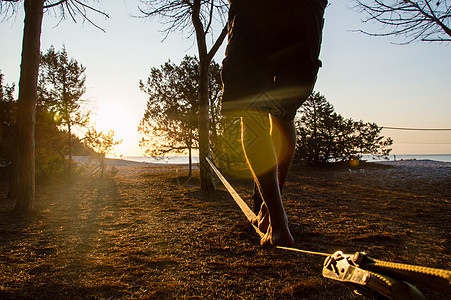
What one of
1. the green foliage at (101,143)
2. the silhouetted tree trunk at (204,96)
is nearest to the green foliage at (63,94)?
the green foliage at (101,143)

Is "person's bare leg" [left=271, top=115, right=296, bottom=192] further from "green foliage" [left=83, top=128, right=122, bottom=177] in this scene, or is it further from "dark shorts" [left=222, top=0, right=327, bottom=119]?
"green foliage" [left=83, top=128, right=122, bottom=177]

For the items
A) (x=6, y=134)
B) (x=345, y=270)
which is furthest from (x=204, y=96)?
(x=6, y=134)

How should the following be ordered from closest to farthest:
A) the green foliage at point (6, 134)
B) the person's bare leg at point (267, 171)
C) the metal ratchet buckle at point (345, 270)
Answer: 1. the metal ratchet buckle at point (345, 270)
2. the person's bare leg at point (267, 171)
3. the green foliage at point (6, 134)

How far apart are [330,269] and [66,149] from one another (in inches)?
411

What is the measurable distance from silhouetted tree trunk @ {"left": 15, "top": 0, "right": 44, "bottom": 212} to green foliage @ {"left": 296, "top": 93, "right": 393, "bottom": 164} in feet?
26.6

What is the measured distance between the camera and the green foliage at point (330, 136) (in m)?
9.69

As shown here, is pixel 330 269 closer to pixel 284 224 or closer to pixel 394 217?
pixel 284 224

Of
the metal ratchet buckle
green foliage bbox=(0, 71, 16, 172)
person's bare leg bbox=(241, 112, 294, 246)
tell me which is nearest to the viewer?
the metal ratchet buckle

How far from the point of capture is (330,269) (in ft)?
2.00

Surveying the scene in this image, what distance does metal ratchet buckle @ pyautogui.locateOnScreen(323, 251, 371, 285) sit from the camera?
1.60 feet

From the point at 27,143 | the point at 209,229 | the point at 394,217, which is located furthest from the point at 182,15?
the point at 394,217

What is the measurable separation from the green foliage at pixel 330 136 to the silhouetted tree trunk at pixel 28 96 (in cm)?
811

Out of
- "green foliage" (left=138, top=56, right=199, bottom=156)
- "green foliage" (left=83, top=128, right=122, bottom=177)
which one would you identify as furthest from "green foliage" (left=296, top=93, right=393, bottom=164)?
"green foliage" (left=83, top=128, right=122, bottom=177)

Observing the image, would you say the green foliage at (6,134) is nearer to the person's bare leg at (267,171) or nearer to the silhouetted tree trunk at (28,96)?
the silhouetted tree trunk at (28,96)
